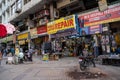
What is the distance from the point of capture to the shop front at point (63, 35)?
23359mm

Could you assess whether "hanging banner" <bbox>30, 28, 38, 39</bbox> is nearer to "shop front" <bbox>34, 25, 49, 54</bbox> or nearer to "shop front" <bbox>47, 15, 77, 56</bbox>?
"shop front" <bbox>34, 25, 49, 54</bbox>

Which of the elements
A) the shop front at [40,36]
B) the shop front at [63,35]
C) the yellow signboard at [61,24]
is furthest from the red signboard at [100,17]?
the shop front at [40,36]

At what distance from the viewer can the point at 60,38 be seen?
87.2 feet

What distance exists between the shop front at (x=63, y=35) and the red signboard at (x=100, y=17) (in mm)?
1678

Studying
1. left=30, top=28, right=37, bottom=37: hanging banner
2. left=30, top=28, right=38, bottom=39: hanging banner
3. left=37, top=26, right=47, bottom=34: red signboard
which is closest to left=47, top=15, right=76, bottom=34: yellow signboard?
left=37, top=26, right=47, bottom=34: red signboard

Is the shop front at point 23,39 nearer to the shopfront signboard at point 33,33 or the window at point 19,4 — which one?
the shopfront signboard at point 33,33

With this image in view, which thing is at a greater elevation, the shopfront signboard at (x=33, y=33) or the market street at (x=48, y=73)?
the shopfront signboard at (x=33, y=33)

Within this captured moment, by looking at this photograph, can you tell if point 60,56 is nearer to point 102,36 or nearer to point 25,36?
point 102,36

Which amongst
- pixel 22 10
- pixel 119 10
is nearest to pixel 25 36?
pixel 22 10

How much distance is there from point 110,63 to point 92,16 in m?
5.19

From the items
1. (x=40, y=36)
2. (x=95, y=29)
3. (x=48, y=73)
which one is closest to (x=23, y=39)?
(x=40, y=36)

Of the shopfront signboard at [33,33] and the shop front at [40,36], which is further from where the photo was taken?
the shopfront signboard at [33,33]

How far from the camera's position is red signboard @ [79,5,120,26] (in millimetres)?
17766

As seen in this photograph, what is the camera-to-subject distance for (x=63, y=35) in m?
24.6
